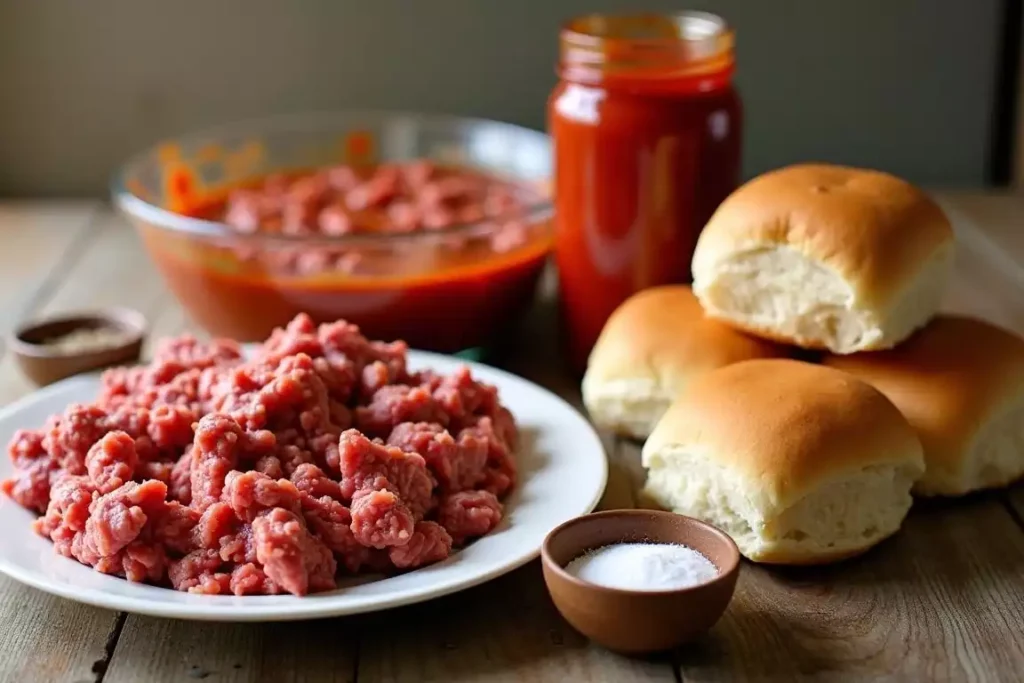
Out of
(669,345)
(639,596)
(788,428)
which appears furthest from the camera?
(669,345)

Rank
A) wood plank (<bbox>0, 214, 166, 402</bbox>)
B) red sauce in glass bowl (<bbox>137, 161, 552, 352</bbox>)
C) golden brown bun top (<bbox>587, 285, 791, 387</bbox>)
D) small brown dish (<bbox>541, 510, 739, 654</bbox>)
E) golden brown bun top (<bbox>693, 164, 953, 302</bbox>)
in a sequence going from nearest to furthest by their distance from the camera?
small brown dish (<bbox>541, 510, 739, 654</bbox>) → golden brown bun top (<bbox>693, 164, 953, 302</bbox>) → golden brown bun top (<bbox>587, 285, 791, 387</bbox>) → red sauce in glass bowl (<bbox>137, 161, 552, 352</bbox>) → wood plank (<bbox>0, 214, 166, 402</bbox>)

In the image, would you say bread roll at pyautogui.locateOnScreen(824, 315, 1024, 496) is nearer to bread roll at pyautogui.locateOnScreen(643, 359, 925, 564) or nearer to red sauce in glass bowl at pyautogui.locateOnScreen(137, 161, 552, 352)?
bread roll at pyautogui.locateOnScreen(643, 359, 925, 564)

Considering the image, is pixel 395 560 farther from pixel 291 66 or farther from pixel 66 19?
pixel 66 19

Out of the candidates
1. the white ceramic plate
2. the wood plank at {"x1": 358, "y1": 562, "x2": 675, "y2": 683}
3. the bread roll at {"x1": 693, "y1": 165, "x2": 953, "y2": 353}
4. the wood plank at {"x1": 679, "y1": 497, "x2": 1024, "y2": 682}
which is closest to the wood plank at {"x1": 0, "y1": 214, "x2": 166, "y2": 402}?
the white ceramic plate

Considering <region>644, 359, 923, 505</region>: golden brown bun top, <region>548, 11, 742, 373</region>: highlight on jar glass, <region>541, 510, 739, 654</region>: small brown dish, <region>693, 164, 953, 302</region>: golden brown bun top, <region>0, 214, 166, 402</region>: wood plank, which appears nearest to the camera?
<region>541, 510, 739, 654</region>: small brown dish

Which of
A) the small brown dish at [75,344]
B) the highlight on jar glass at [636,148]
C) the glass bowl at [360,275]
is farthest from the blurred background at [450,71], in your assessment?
the small brown dish at [75,344]

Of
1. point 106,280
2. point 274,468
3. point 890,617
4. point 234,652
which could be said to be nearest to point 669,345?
point 890,617

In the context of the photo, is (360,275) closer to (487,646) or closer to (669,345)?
(669,345)
